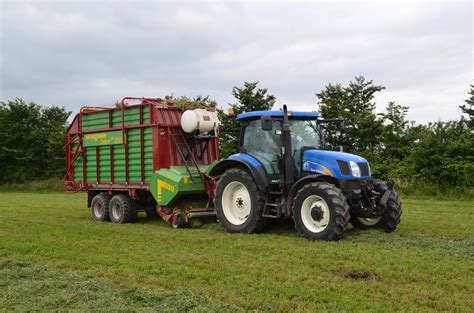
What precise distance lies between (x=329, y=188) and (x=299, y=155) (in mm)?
1173

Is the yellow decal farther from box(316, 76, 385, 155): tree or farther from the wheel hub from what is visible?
box(316, 76, 385, 155): tree

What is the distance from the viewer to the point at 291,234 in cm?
931

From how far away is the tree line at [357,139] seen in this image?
59.6 feet

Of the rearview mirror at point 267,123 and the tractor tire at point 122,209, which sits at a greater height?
the rearview mirror at point 267,123

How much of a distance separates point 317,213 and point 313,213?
7 cm

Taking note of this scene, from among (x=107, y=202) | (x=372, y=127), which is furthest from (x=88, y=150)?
(x=372, y=127)

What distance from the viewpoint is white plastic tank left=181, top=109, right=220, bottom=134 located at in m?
11.2

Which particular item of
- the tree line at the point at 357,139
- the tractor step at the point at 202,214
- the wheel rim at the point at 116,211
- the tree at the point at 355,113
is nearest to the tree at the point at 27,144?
the tree line at the point at 357,139

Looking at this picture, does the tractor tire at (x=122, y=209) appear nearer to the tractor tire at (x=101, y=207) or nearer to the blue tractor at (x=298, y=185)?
the tractor tire at (x=101, y=207)

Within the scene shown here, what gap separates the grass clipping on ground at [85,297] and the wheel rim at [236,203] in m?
4.26

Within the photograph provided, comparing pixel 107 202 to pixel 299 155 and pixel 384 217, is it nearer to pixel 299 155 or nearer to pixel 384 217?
pixel 299 155

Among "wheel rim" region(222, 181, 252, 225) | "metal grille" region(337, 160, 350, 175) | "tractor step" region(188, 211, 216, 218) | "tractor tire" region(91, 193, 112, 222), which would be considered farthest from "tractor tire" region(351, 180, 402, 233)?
"tractor tire" region(91, 193, 112, 222)

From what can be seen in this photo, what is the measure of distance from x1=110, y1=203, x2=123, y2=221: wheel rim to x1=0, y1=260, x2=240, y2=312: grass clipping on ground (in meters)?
6.08

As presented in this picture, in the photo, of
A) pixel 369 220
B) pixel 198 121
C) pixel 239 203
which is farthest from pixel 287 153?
pixel 198 121
